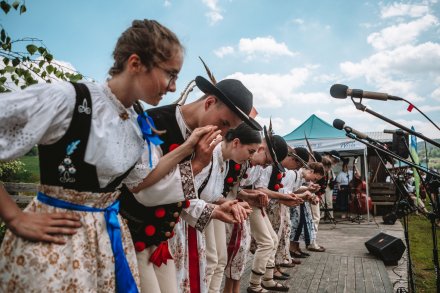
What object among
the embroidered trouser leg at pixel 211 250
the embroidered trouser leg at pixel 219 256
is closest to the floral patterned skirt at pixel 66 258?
the embroidered trouser leg at pixel 211 250

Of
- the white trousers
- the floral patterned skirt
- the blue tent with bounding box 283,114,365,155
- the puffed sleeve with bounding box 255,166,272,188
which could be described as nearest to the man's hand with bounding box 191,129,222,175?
the floral patterned skirt

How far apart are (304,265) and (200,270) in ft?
14.1

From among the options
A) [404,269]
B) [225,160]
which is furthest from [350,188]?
[225,160]

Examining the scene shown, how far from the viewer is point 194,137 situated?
1.81 m

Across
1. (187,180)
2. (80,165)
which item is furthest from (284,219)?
(80,165)

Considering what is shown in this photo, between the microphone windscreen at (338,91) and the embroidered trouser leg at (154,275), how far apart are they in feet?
6.11

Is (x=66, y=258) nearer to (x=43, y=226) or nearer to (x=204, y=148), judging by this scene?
(x=43, y=226)

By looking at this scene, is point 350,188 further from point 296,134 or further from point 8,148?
point 8,148

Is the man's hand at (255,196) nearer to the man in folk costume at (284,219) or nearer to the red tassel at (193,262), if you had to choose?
the man in folk costume at (284,219)

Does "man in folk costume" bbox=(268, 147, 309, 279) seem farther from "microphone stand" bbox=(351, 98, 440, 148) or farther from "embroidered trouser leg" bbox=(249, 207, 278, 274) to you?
"microphone stand" bbox=(351, 98, 440, 148)

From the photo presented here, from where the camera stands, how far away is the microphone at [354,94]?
2693mm

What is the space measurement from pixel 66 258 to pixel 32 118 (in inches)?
20.1

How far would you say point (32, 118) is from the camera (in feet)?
3.90

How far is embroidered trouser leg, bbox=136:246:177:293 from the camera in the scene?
1.88 meters
